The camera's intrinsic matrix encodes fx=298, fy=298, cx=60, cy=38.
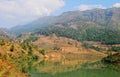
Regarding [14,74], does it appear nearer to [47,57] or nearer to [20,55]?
[20,55]

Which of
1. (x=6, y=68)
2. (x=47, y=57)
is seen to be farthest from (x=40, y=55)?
(x=6, y=68)

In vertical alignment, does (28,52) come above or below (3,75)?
below

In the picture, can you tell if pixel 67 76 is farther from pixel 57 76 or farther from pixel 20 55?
pixel 20 55

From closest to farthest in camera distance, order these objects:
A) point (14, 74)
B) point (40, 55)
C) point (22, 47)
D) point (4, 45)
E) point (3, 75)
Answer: point (3, 75), point (14, 74), point (4, 45), point (22, 47), point (40, 55)

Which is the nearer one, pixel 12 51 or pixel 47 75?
pixel 47 75

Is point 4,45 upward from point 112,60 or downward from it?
upward

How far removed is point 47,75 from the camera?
101375mm

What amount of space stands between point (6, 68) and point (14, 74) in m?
2.36

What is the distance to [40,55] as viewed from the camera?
194750mm

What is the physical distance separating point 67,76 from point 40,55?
9814 centimetres

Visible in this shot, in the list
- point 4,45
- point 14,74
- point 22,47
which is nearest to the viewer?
point 14,74

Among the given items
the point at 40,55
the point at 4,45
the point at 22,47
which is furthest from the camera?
the point at 40,55

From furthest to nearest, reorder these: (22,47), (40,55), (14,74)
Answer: (40,55) → (22,47) → (14,74)

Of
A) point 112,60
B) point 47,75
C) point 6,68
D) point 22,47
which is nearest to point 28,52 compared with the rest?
A: point 22,47
